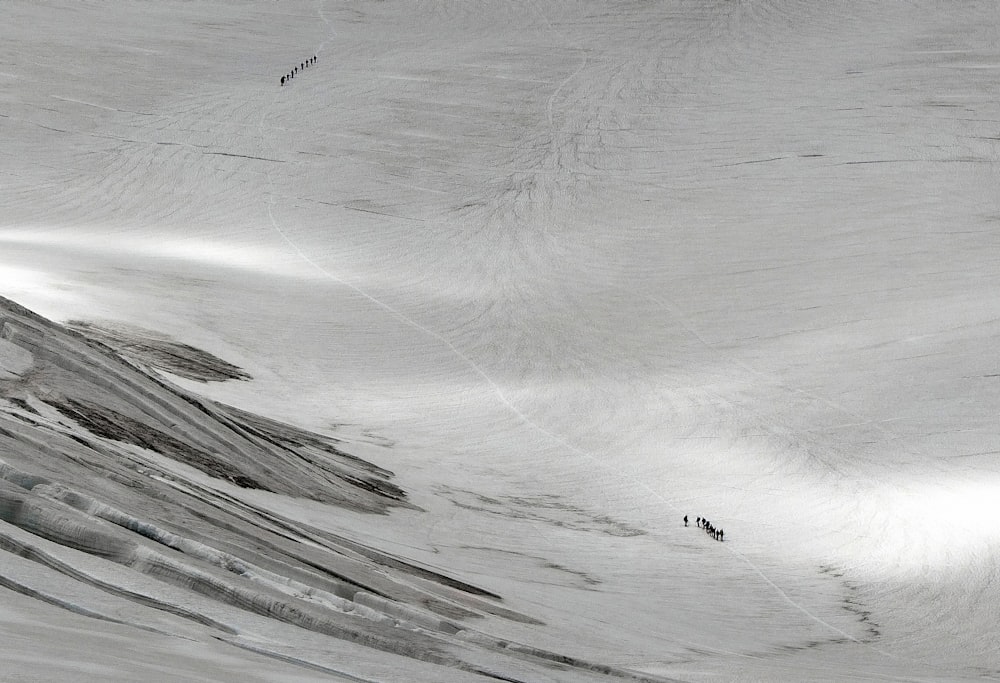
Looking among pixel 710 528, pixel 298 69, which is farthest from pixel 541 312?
pixel 298 69

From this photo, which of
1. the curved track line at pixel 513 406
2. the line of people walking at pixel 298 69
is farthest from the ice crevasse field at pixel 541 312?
the line of people walking at pixel 298 69

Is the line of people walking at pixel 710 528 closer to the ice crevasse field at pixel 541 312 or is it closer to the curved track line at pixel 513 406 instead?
the ice crevasse field at pixel 541 312

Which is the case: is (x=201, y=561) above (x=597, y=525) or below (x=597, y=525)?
below

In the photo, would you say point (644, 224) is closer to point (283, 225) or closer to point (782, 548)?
point (283, 225)

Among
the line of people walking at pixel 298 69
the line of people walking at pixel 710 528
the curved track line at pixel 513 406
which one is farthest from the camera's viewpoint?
the line of people walking at pixel 298 69

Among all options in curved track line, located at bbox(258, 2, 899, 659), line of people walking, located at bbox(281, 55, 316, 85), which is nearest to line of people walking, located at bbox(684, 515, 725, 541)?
curved track line, located at bbox(258, 2, 899, 659)

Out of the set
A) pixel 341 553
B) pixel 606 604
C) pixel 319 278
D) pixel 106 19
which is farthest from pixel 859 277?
pixel 106 19

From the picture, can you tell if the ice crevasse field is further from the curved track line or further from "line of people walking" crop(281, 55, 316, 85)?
"line of people walking" crop(281, 55, 316, 85)

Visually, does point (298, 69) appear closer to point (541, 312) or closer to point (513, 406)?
point (541, 312)
